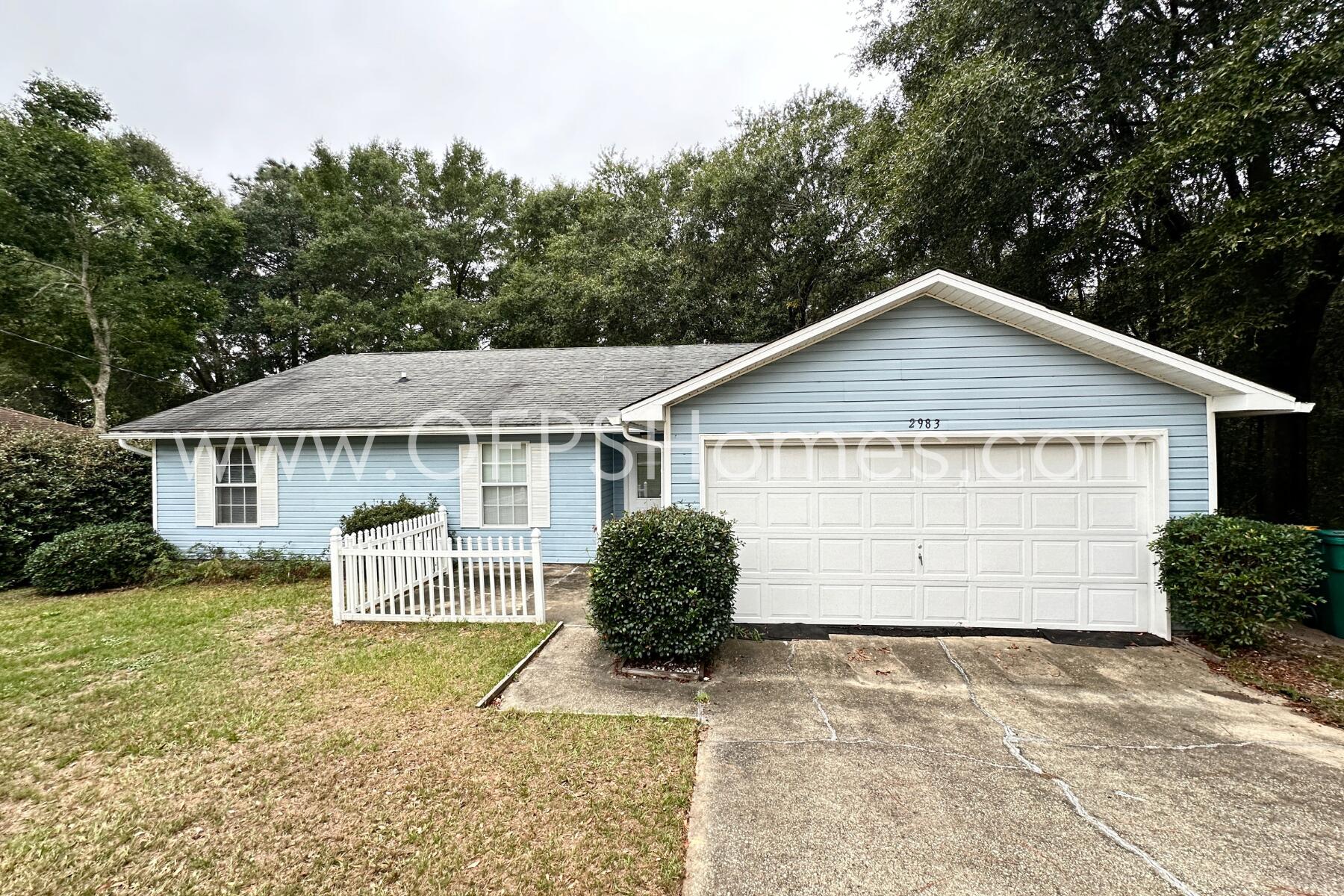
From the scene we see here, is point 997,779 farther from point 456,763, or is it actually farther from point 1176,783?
point 456,763

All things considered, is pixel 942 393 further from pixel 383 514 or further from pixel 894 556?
pixel 383 514

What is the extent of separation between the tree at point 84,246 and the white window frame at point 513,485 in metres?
11.6

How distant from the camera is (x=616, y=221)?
2100 centimetres

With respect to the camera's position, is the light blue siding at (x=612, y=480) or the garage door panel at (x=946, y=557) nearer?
the garage door panel at (x=946, y=557)

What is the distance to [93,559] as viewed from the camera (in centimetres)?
827

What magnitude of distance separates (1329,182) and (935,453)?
709 centimetres

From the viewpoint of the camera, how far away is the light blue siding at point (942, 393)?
5.73 meters

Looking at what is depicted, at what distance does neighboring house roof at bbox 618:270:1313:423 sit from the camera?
5254 millimetres

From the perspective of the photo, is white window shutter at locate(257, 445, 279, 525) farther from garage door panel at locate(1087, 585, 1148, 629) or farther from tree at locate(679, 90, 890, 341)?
tree at locate(679, 90, 890, 341)

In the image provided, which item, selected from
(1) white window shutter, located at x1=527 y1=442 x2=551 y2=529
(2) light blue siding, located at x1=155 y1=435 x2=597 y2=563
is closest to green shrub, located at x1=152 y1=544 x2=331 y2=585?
(2) light blue siding, located at x1=155 y1=435 x2=597 y2=563

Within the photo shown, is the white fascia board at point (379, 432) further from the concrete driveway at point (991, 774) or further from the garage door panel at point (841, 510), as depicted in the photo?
the concrete driveway at point (991, 774)

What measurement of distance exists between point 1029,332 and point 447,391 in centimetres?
1038

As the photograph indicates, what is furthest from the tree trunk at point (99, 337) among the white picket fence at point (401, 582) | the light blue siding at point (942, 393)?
the light blue siding at point (942, 393)


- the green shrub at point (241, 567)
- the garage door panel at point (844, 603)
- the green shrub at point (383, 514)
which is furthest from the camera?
the green shrub at point (241, 567)
